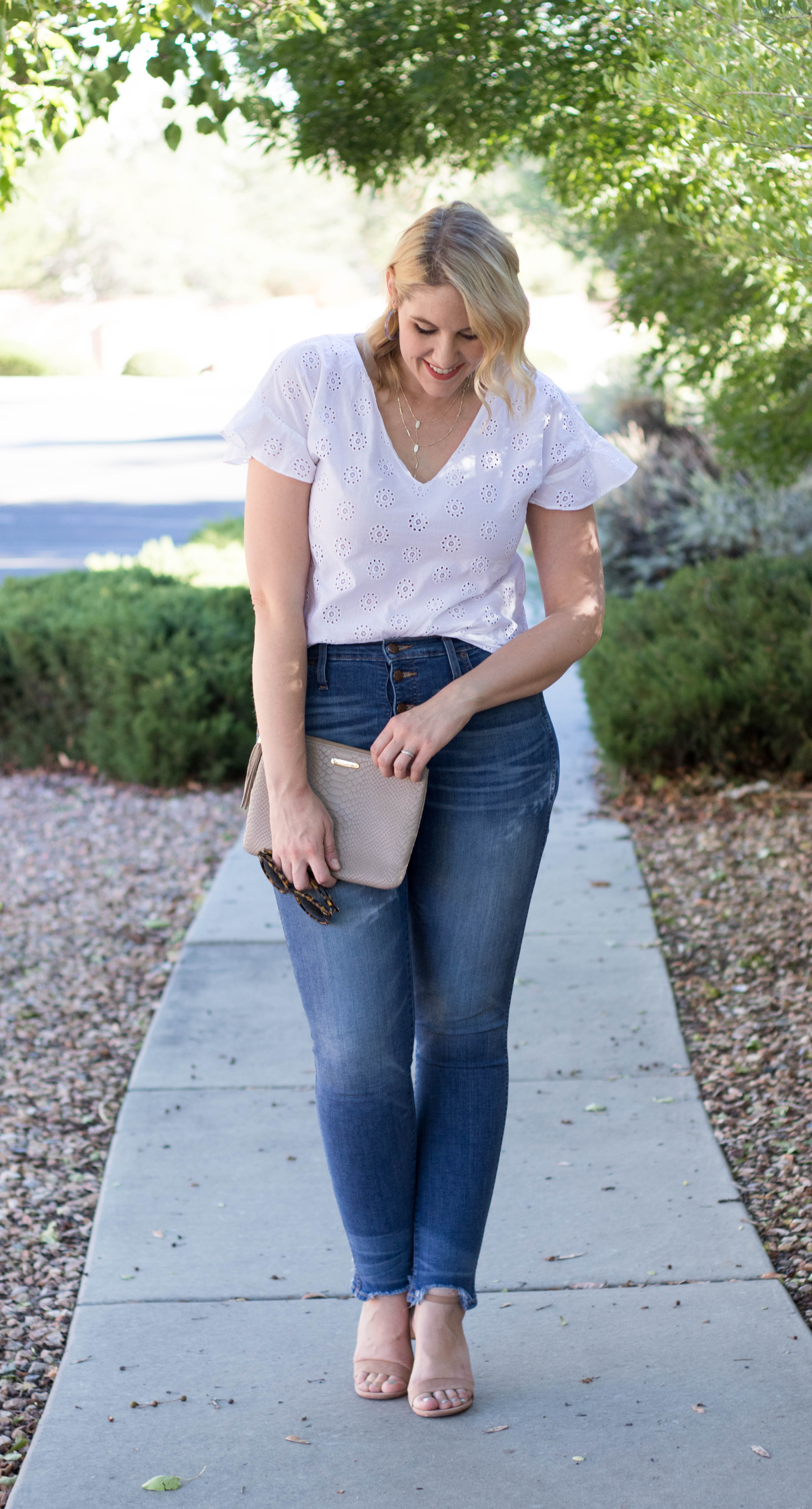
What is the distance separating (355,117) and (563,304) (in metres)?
45.9

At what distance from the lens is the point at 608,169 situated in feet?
14.3

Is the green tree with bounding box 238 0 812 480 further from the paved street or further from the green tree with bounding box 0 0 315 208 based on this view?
the paved street

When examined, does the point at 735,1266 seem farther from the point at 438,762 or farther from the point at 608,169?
the point at 608,169

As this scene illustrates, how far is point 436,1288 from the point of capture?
233cm

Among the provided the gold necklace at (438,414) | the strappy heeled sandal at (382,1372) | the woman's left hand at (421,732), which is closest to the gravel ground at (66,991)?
the strappy heeled sandal at (382,1372)

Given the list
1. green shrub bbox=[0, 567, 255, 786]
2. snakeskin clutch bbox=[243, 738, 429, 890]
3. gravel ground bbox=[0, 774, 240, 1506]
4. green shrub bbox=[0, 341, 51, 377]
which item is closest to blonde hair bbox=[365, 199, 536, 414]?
snakeskin clutch bbox=[243, 738, 429, 890]

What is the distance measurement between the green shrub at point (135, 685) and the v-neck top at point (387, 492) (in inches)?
171

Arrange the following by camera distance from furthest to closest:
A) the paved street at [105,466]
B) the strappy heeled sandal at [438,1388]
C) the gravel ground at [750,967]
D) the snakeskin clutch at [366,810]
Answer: the paved street at [105,466]
the gravel ground at [750,967]
the strappy heeled sandal at [438,1388]
the snakeskin clutch at [366,810]

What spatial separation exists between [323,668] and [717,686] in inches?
151

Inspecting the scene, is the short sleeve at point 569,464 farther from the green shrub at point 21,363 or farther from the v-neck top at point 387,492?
the green shrub at point 21,363

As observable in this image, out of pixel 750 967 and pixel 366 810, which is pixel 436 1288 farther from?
pixel 750 967

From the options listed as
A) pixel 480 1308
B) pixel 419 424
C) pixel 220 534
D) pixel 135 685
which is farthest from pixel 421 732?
pixel 220 534

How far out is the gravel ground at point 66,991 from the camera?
2.80 m

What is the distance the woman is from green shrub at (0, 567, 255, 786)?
4294 mm
